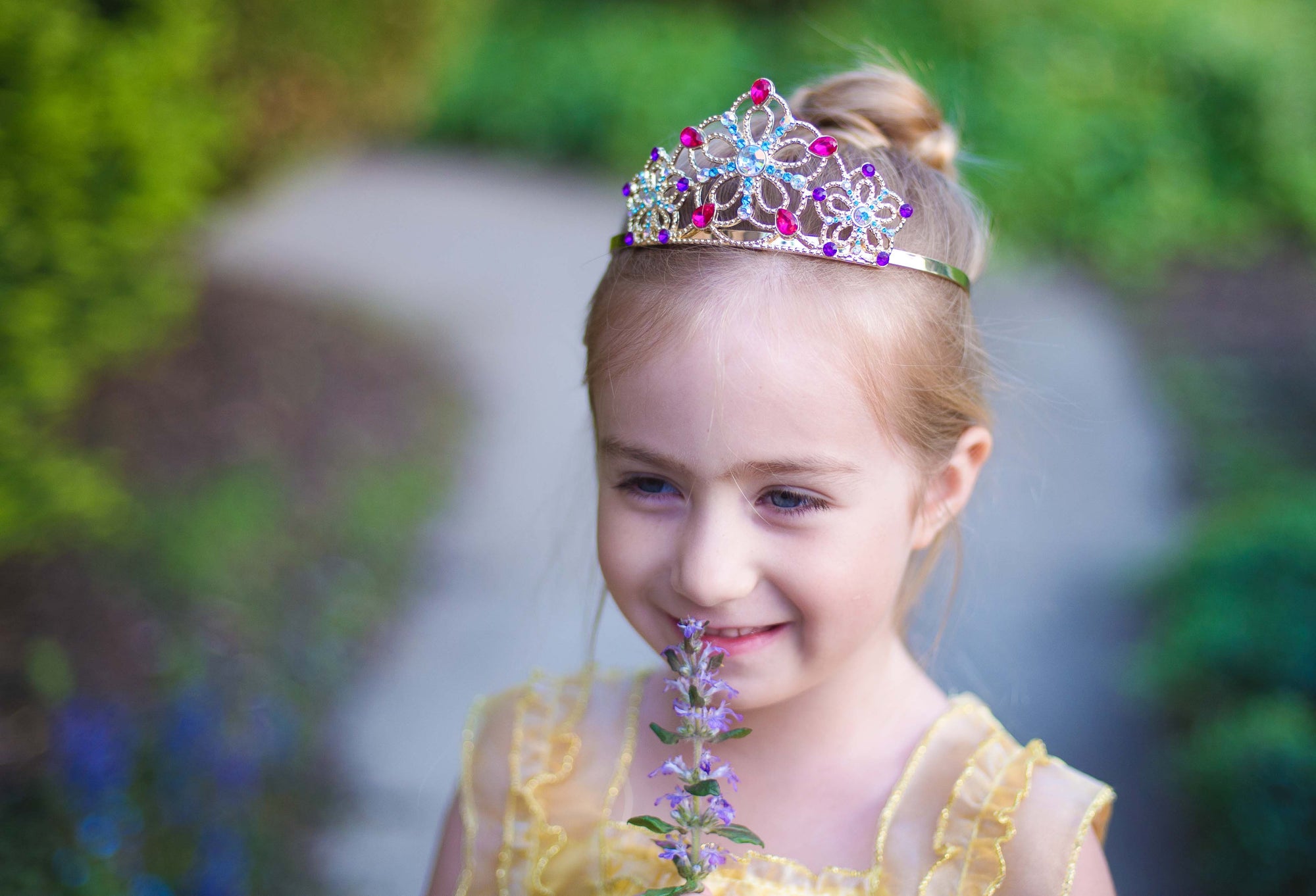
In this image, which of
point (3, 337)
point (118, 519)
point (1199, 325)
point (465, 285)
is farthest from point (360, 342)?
point (1199, 325)

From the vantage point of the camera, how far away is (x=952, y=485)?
176 centimetres

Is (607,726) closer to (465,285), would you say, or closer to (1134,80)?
(465,285)

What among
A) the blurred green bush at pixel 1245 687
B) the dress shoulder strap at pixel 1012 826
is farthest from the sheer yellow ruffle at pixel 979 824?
the blurred green bush at pixel 1245 687

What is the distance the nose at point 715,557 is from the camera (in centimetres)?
145

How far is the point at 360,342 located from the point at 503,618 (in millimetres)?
3106

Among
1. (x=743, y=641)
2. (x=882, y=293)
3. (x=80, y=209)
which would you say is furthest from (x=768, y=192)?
(x=80, y=209)

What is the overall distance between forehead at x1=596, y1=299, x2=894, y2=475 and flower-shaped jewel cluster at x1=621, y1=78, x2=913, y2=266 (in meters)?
0.14

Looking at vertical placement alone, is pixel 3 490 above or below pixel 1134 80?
below

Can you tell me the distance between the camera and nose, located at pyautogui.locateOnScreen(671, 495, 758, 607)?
1450 millimetres

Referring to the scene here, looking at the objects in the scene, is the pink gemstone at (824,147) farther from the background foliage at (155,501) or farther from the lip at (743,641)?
the background foliage at (155,501)

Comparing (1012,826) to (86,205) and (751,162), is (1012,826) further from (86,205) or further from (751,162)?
(86,205)

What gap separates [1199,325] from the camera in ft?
23.1

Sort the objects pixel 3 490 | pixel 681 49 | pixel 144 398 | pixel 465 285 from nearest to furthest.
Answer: pixel 3 490, pixel 144 398, pixel 465 285, pixel 681 49

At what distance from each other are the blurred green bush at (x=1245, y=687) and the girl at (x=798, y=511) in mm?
1591
